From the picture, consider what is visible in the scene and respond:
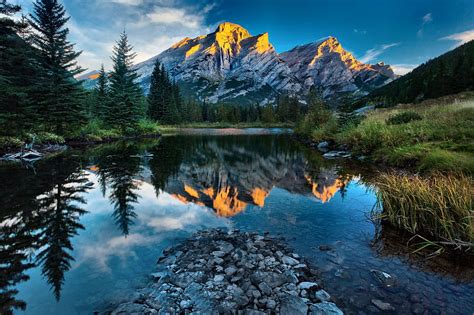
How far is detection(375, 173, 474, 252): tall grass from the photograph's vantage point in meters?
5.02

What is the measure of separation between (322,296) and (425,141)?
13788 millimetres

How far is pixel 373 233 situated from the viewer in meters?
6.30

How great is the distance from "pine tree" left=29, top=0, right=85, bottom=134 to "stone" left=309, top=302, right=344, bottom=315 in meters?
29.1

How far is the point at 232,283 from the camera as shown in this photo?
412cm

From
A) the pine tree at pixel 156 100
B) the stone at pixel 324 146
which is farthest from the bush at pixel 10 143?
the pine tree at pixel 156 100

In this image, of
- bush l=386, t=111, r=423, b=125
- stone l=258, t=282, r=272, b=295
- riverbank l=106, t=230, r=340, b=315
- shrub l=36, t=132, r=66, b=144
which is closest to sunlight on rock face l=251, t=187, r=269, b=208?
riverbank l=106, t=230, r=340, b=315

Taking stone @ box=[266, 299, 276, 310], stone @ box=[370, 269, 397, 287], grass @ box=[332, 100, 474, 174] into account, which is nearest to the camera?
stone @ box=[266, 299, 276, 310]

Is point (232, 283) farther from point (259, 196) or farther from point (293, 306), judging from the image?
point (259, 196)

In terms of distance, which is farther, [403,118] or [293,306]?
[403,118]

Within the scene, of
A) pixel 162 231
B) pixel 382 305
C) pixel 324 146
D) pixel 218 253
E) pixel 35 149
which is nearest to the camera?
pixel 382 305

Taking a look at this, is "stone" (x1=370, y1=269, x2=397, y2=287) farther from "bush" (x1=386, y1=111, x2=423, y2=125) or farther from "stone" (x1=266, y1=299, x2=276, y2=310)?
"bush" (x1=386, y1=111, x2=423, y2=125)

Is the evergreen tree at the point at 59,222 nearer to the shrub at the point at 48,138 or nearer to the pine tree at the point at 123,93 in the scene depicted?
the shrub at the point at 48,138

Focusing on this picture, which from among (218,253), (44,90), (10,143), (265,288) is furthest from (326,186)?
(44,90)

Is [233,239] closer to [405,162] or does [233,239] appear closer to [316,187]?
[316,187]
